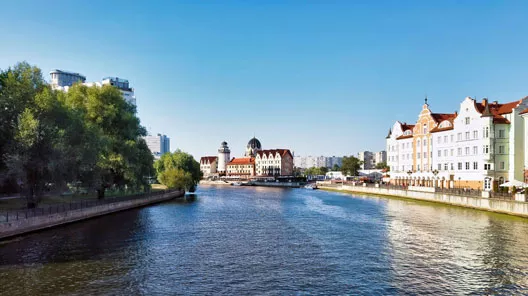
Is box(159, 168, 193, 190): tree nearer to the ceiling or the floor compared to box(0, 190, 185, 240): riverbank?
nearer to the ceiling

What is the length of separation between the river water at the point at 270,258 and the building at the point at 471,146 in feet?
76.5

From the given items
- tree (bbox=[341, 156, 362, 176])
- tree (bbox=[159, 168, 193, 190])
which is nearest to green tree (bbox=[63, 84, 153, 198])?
tree (bbox=[159, 168, 193, 190])

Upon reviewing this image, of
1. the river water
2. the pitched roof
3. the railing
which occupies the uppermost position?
the pitched roof

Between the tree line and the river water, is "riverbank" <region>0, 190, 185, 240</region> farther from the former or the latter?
the tree line

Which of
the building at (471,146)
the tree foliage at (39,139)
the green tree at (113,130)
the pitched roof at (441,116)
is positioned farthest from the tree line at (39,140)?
the pitched roof at (441,116)

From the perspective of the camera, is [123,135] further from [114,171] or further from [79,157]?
[79,157]

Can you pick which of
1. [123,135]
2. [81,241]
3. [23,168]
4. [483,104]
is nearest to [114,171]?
[123,135]

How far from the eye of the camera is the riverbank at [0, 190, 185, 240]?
35.0m

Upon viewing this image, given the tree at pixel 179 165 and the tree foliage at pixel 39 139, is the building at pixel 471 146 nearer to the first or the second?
the tree at pixel 179 165

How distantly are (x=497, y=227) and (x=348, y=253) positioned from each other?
2183 cm

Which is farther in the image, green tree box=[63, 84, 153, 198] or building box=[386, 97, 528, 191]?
building box=[386, 97, 528, 191]

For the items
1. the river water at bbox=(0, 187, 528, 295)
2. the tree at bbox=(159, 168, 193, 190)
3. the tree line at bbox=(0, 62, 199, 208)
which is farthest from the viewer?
the tree at bbox=(159, 168, 193, 190)

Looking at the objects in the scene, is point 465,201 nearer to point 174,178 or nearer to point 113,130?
point 113,130

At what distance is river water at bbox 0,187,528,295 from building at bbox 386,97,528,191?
2331 centimetres
